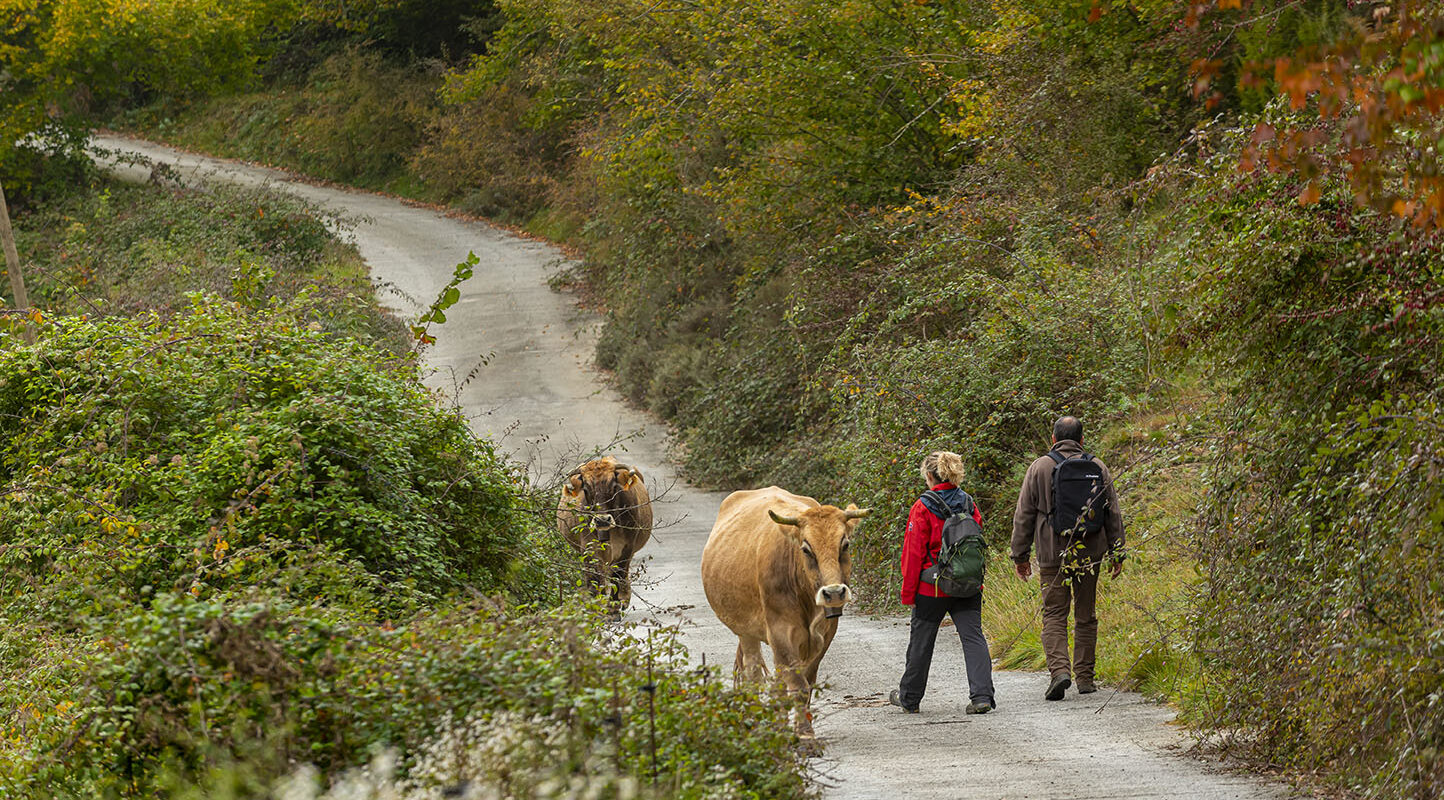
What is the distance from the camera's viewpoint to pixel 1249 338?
794 centimetres

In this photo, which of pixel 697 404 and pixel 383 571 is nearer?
pixel 383 571

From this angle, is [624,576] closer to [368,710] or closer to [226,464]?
[226,464]

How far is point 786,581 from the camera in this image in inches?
376

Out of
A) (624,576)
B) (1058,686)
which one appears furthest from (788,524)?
(624,576)

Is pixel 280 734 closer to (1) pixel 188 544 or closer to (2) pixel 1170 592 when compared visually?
(1) pixel 188 544

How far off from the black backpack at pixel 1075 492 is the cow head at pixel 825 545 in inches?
68.1

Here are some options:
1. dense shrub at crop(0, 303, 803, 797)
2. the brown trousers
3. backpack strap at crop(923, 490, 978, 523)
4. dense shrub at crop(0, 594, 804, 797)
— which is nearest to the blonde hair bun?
backpack strap at crop(923, 490, 978, 523)

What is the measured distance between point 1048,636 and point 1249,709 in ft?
8.65

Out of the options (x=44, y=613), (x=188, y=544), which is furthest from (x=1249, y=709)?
(x=44, y=613)

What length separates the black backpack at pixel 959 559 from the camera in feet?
31.2

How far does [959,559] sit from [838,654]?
133 inches

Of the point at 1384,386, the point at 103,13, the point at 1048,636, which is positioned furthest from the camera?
the point at 103,13

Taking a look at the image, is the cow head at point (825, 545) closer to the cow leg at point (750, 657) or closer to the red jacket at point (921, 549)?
the red jacket at point (921, 549)

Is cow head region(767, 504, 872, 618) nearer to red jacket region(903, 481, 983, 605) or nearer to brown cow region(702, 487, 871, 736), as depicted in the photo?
brown cow region(702, 487, 871, 736)
